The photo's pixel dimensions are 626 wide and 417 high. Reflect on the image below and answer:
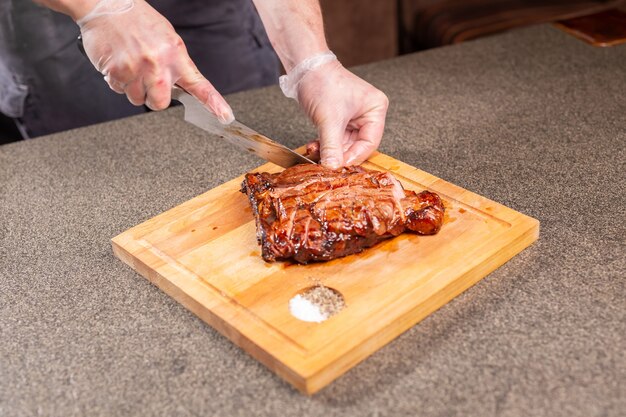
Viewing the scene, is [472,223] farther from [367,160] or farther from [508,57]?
[508,57]

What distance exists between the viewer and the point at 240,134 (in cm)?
209

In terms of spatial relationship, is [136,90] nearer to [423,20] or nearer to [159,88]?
[159,88]

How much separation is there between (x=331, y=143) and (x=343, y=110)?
0.14 metres

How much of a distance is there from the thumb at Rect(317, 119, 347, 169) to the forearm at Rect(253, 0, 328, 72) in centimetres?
28

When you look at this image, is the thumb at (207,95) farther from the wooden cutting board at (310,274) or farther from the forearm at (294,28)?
the forearm at (294,28)

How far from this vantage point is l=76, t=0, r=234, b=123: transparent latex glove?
1977 millimetres

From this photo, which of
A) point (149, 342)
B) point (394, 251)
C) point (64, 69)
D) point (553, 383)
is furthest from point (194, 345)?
point (64, 69)

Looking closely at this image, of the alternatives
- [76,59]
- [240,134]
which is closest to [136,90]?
[240,134]

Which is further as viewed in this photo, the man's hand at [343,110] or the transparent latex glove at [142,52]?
the man's hand at [343,110]

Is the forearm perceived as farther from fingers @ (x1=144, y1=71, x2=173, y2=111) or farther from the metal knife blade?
fingers @ (x1=144, y1=71, x2=173, y2=111)

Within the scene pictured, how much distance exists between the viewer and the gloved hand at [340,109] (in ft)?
7.20

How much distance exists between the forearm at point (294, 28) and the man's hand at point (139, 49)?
0.45m

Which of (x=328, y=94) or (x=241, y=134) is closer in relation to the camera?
(x=241, y=134)

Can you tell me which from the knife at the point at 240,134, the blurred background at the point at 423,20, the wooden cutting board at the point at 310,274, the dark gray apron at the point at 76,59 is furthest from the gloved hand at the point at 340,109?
the blurred background at the point at 423,20
